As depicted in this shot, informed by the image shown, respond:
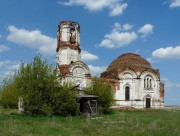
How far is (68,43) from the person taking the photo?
45188mm

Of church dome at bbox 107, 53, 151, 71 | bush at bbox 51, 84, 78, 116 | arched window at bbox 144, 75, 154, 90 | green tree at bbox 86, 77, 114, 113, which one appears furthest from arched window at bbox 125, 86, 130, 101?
bush at bbox 51, 84, 78, 116

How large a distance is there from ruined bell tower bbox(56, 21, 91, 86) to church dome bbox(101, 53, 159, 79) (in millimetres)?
6636

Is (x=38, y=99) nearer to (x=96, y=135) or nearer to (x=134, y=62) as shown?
(x=96, y=135)

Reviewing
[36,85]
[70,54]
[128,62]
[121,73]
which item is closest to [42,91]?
[36,85]

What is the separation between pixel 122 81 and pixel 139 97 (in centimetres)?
353

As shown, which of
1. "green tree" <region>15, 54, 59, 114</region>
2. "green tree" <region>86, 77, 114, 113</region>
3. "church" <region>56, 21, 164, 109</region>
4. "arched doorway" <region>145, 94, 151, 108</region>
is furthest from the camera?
"arched doorway" <region>145, 94, 151, 108</region>

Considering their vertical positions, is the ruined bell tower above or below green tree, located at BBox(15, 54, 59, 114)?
Answer: above

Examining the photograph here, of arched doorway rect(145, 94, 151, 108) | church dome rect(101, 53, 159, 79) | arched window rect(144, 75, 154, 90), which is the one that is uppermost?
church dome rect(101, 53, 159, 79)

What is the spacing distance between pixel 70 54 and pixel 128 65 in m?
9.71

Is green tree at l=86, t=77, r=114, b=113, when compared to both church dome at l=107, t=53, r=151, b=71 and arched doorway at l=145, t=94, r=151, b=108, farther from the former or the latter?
arched doorway at l=145, t=94, r=151, b=108

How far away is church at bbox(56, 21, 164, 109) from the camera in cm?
4394

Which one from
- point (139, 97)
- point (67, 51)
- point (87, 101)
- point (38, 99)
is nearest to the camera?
point (38, 99)

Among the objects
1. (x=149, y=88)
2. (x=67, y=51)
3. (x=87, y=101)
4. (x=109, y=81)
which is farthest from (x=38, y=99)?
(x=149, y=88)

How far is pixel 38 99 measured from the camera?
89.0 feet
